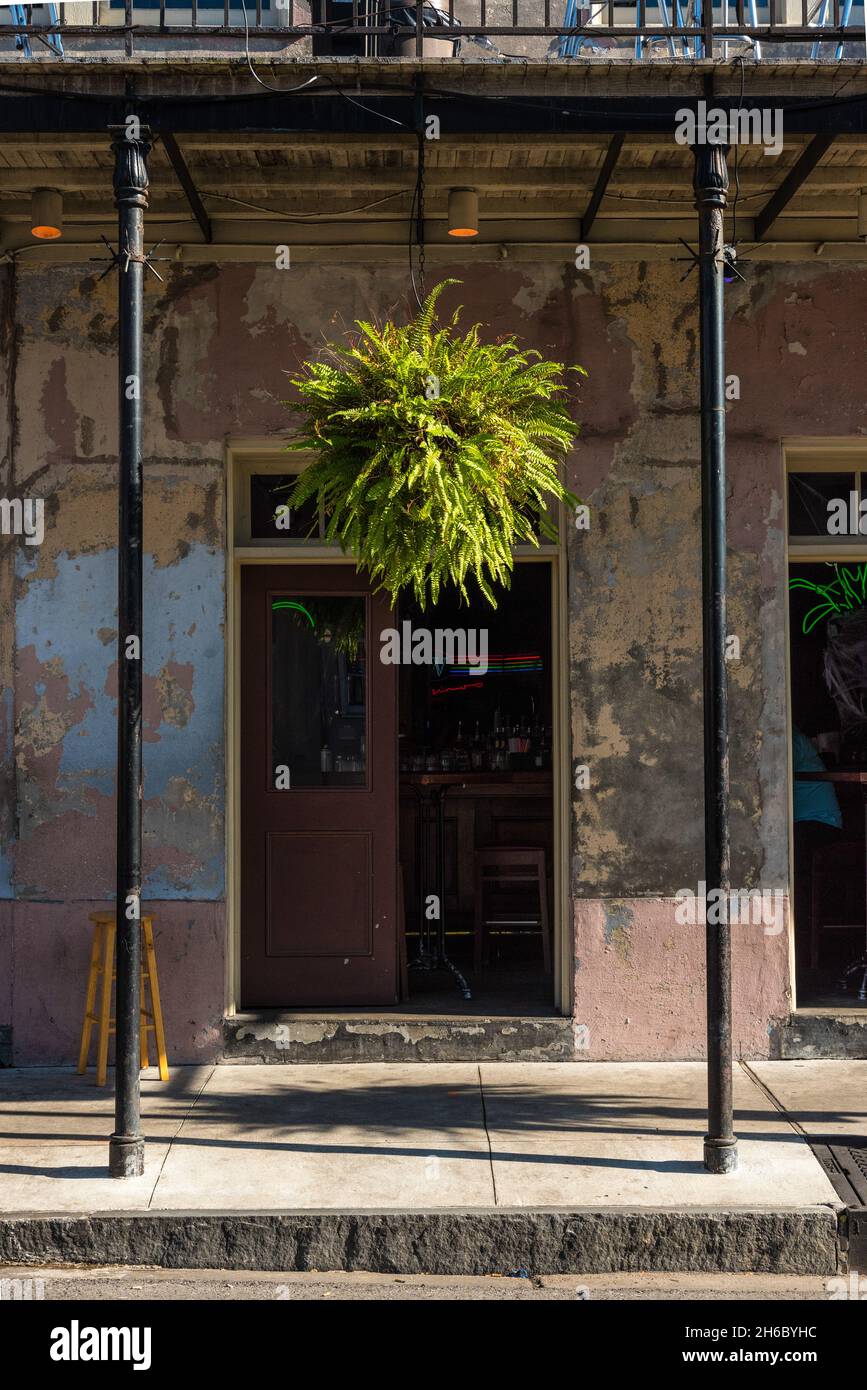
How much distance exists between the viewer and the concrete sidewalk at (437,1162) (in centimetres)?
581

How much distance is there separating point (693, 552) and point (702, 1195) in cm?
390

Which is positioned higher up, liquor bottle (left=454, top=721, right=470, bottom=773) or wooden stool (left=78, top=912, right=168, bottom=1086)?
liquor bottle (left=454, top=721, right=470, bottom=773)

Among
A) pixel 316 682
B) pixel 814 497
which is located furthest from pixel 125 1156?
pixel 814 497

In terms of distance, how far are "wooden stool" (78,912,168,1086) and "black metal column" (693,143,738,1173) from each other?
10.3ft

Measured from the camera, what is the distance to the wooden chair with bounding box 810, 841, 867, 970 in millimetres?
10164

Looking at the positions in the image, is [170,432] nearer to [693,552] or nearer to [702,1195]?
[693,552]

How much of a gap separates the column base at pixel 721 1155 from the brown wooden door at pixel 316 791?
2916 millimetres

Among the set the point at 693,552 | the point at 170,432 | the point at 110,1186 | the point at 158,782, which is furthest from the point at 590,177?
the point at 110,1186

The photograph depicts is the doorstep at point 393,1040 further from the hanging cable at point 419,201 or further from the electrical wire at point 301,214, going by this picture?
the electrical wire at point 301,214

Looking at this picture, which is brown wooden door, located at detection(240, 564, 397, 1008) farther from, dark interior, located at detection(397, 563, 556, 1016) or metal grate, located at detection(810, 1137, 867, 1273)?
Result: metal grate, located at detection(810, 1137, 867, 1273)

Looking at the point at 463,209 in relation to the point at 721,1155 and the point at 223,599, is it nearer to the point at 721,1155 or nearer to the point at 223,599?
the point at 223,599

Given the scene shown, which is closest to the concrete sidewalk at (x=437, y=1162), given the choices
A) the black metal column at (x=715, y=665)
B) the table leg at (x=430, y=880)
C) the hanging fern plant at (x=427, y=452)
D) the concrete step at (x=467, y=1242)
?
the concrete step at (x=467, y=1242)

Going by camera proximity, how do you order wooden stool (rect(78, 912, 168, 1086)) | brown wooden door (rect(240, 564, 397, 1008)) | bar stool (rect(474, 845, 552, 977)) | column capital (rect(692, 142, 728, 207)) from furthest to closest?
bar stool (rect(474, 845, 552, 977)) → brown wooden door (rect(240, 564, 397, 1008)) → wooden stool (rect(78, 912, 168, 1086)) → column capital (rect(692, 142, 728, 207))

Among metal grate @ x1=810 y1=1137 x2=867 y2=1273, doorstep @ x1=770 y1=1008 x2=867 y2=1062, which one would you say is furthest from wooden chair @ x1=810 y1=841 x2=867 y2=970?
metal grate @ x1=810 y1=1137 x2=867 y2=1273
